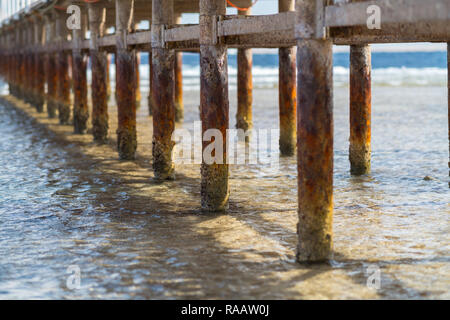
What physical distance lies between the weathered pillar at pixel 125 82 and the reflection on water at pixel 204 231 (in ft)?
1.09

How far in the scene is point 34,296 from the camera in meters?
4.93

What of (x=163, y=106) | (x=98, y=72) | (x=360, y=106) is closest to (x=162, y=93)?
(x=163, y=106)

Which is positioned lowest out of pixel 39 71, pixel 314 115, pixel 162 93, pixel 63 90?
pixel 314 115

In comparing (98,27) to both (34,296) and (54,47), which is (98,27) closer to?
(54,47)

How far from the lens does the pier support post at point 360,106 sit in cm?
943

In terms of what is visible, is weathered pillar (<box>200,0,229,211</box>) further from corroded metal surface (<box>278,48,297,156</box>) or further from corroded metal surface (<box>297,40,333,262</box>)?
corroded metal surface (<box>278,48,297,156</box>)


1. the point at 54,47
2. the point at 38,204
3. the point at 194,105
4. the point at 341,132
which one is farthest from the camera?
the point at 194,105

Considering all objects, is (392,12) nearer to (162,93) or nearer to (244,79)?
(162,93)

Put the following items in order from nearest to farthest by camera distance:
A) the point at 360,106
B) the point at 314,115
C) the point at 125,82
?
the point at 314,115 < the point at 360,106 < the point at 125,82

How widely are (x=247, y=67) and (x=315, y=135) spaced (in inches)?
316

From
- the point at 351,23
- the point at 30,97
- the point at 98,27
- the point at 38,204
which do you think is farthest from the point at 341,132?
the point at 30,97

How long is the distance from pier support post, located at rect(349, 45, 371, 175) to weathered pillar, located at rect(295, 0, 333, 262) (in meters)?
4.06

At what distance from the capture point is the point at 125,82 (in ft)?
35.8

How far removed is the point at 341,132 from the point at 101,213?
8.28m
